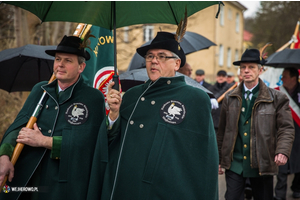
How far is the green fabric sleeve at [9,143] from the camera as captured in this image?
3.64m

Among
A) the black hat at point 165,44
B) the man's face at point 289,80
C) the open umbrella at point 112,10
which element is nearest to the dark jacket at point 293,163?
the man's face at point 289,80

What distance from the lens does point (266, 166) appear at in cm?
479

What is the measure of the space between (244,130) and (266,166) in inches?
19.7

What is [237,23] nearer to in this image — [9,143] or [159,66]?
[159,66]

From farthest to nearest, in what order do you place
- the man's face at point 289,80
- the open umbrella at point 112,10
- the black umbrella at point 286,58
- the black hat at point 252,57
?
the man's face at point 289,80 < the black umbrella at point 286,58 < the black hat at point 252,57 < the open umbrella at point 112,10

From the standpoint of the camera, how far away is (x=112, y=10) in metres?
3.97

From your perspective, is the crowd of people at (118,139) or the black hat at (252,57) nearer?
the crowd of people at (118,139)

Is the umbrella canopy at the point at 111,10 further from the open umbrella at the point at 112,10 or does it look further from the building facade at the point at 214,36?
the building facade at the point at 214,36

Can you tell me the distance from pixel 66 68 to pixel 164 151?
4.29 ft

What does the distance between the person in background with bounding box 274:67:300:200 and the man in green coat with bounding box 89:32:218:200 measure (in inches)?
147

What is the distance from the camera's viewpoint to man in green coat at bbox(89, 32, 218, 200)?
10.8ft

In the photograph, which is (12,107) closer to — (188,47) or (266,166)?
(188,47)

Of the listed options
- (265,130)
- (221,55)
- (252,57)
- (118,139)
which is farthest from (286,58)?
(221,55)

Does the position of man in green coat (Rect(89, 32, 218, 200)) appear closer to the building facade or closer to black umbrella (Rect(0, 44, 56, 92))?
black umbrella (Rect(0, 44, 56, 92))
